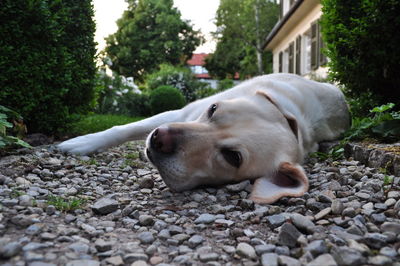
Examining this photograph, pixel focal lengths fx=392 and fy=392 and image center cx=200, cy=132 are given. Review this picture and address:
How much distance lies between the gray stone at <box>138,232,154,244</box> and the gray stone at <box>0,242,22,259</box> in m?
0.53

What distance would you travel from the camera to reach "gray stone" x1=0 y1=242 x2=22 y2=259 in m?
1.51

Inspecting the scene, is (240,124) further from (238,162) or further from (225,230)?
(225,230)

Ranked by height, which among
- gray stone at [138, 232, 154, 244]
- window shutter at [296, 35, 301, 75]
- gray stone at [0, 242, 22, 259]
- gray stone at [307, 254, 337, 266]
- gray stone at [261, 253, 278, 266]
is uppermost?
window shutter at [296, 35, 301, 75]

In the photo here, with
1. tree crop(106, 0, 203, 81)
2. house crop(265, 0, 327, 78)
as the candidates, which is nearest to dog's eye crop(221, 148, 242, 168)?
house crop(265, 0, 327, 78)

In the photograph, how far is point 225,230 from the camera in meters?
2.03

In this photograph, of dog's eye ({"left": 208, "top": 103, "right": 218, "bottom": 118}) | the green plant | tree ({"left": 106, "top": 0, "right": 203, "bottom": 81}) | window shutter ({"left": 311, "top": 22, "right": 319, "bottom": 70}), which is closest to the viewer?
the green plant

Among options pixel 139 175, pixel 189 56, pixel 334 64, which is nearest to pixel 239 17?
pixel 189 56

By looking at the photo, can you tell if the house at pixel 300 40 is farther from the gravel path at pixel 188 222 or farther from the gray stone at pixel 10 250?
the gray stone at pixel 10 250

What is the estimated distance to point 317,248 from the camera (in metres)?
1.67

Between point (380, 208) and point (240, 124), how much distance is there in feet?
3.38

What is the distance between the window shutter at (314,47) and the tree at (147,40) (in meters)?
22.4

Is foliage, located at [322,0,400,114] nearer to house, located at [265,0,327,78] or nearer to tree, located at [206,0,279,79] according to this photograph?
house, located at [265,0,327,78]

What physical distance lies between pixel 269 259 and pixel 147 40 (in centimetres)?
3636

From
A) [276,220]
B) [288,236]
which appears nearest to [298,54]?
[276,220]
